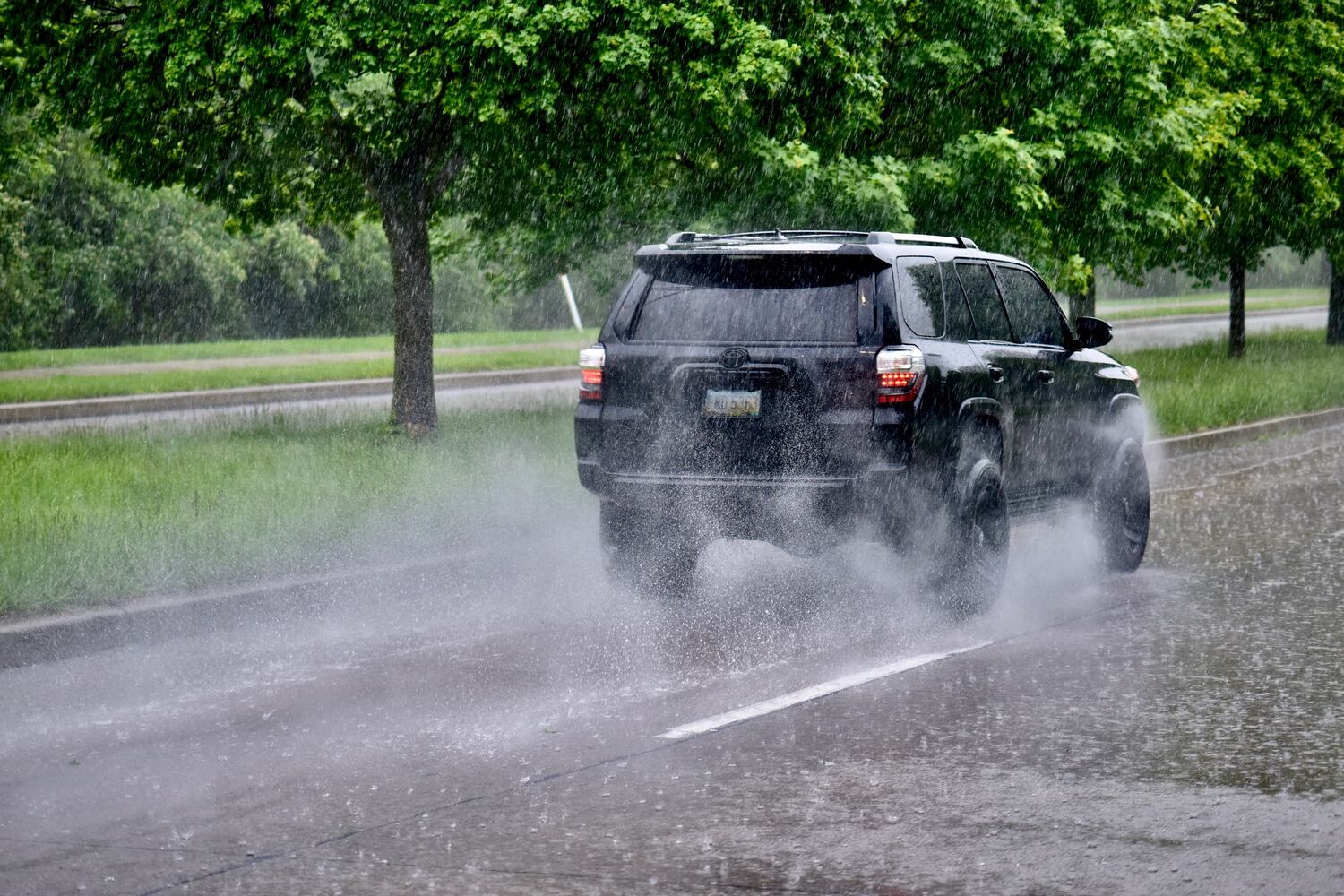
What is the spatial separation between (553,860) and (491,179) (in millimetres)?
13544

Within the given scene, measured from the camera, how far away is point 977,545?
9.20m

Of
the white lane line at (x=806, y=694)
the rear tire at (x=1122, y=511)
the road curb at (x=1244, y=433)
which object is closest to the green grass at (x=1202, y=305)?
the road curb at (x=1244, y=433)

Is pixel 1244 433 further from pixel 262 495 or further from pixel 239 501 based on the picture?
pixel 239 501

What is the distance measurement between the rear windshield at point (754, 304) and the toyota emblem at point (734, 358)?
100 mm

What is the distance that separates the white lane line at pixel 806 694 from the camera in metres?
6.76

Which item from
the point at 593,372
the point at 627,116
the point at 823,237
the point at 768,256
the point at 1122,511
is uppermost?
the point at 627,116

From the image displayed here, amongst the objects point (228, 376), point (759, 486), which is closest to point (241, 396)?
point (228, 376)

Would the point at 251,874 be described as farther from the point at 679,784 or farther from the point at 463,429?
the point at 463,429

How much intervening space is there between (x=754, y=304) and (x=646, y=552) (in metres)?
1.47

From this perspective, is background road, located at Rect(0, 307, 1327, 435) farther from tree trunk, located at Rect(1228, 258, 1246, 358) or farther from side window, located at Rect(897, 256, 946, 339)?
side window, located at Rect(897, 256, 946, 339)

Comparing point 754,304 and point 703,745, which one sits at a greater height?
point 754,304

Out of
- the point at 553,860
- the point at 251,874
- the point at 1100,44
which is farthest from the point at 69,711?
the point at 1100,44

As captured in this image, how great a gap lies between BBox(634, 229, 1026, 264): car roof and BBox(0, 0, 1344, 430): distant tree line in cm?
441

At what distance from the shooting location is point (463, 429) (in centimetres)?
1819
